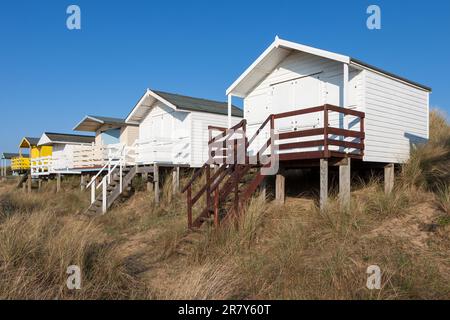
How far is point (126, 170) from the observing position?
18203 mm

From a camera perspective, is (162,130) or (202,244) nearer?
(202,244)

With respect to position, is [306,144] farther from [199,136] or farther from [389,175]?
[199,136]

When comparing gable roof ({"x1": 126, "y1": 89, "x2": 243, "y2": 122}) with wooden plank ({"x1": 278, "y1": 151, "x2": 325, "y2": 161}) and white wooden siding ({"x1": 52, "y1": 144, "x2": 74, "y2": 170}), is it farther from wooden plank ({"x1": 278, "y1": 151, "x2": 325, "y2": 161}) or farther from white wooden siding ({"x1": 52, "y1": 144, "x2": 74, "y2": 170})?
wooden plank ({"x1": 278, "y1": 151, "x2": 325, "y2": 161})

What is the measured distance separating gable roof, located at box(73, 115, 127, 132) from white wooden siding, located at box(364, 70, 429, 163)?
20.8 meters

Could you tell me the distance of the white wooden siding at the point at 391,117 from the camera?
11.6 m

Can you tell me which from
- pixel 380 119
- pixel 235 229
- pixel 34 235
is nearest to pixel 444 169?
pixel 380 119

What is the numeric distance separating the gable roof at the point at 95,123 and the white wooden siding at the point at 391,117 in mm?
20804

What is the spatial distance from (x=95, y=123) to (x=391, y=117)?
80.0ft

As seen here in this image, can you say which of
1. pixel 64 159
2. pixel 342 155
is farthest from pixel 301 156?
pixel 64 159

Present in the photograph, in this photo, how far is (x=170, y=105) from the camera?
18.7 m

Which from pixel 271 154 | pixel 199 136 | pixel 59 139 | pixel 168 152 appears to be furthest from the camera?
pixel 59 139

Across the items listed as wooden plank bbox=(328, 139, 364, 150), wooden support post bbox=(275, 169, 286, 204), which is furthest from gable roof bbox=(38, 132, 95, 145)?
wooden plank bbox=(328, 139, 364, 150)

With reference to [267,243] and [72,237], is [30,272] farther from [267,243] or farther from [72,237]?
[267,243]
